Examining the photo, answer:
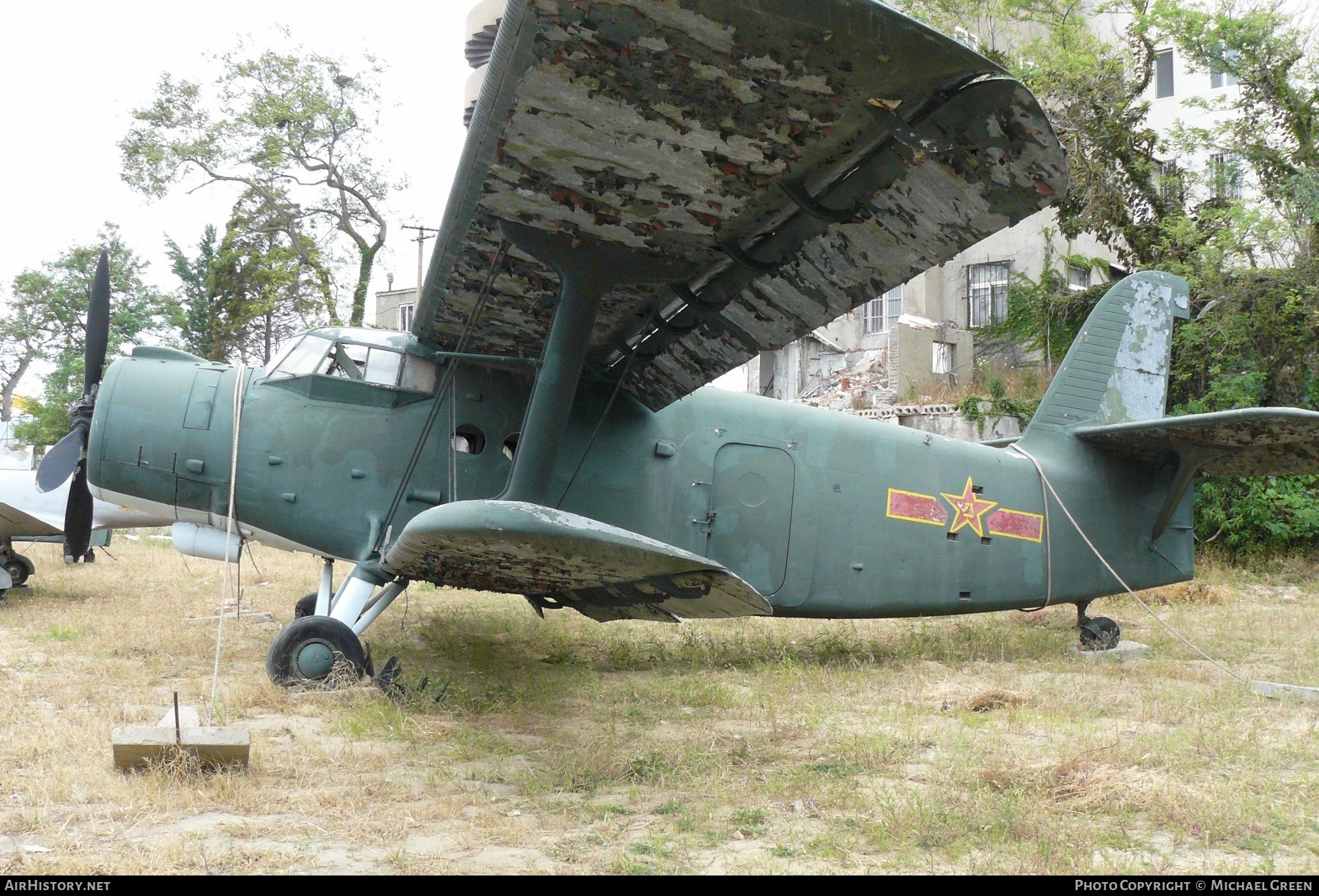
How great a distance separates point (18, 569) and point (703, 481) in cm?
942

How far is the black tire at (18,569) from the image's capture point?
1178cm

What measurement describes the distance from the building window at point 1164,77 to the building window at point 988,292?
21.7 ft

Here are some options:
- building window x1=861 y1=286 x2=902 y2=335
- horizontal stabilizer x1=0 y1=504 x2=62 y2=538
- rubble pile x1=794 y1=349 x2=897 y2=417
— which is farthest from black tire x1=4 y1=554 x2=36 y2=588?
building window x1=861 y1=286 x2=902 y2=335

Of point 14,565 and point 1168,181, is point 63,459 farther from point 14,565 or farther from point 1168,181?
point 1168,181

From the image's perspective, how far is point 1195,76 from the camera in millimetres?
25000

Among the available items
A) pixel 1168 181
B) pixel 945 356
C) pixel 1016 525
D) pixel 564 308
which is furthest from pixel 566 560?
pixel 945 356

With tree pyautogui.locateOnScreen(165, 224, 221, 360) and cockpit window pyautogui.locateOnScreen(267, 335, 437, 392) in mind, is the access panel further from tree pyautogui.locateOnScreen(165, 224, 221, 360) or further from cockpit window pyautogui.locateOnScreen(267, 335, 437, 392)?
tree pyautogui.locateOnScreen(165, 224, 221, 360)

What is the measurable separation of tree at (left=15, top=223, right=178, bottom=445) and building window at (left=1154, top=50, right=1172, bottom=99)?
42.1 m

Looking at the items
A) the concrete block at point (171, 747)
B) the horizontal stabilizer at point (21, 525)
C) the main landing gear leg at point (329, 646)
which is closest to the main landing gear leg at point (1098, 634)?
the main landing gear leg at point (329, 646)

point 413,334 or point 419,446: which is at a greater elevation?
point 413,334

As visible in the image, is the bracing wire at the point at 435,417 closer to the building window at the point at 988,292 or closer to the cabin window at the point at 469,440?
the cabin window at the point at 469,440

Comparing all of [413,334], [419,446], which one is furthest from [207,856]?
[413,334]
